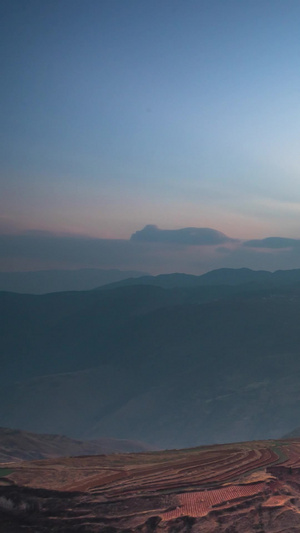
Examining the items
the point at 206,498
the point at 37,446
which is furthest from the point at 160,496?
the point at 37,446

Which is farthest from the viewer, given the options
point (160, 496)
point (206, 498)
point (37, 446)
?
point (37, 446)

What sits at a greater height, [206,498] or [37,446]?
[206,498]

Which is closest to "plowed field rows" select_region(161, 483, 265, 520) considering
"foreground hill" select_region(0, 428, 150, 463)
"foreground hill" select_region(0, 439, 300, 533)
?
"foreground hill" select_region(0, 439, 300, 533)

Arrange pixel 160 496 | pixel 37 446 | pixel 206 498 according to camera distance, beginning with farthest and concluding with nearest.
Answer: pixel 37 446
pixel 160 496
pixel 206 498

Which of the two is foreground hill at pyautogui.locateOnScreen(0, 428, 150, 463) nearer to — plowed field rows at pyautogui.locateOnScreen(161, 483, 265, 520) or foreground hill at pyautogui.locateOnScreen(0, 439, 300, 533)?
foreground hill at pyautogui.locateOnScreen(0, 439, 300, 533)

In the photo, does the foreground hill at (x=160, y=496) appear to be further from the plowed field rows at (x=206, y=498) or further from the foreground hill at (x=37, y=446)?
the foreground hill at (x=37, y=446)

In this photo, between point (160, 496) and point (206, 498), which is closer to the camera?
point (206, 498)

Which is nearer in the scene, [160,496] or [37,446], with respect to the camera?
[160,496]

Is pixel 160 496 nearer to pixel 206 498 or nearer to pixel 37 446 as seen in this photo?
pixel 206 498

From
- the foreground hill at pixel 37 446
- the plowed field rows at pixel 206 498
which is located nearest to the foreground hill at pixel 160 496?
the plowed field rows at pixel 206 498

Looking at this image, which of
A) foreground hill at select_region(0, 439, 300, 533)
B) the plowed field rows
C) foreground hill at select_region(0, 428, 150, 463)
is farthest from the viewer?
foreground hill at select_region(0, 428, 150, 463)
